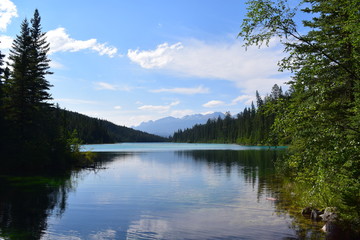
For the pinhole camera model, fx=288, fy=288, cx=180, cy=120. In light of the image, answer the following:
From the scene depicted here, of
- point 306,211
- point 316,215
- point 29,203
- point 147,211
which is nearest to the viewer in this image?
point 316,215

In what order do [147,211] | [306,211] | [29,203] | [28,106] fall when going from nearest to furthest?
[306,211] → [147,211] → [29,203] → [28,106]

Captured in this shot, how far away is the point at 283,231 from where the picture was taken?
1375 cm

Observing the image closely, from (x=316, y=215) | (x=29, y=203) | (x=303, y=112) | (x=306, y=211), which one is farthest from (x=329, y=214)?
(x=29, y=203)

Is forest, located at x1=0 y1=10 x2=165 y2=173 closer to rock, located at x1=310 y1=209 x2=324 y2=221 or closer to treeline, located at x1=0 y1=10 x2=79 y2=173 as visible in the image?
treeline, located at x1=0 y1=10 x2=79 y2=173

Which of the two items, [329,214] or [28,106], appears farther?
[28,106]

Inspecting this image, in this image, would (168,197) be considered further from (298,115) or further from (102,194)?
(298,115)

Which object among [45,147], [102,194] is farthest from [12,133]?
[102,194]

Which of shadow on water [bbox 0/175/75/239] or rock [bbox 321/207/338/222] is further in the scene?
shadow on water [bbox 0/175/75/239]

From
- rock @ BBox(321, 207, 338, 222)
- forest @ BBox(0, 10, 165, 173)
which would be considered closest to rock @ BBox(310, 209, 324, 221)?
rock @ BBox(321, 207, 338, 222)

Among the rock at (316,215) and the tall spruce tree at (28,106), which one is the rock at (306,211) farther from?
the tall spruce tree at (28,106)

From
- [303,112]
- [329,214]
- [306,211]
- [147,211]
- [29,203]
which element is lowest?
[29,203]

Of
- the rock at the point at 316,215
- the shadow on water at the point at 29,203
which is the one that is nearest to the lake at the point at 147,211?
the shadow on water at the point at 29,203

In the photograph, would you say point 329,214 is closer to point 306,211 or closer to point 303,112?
point 306,211

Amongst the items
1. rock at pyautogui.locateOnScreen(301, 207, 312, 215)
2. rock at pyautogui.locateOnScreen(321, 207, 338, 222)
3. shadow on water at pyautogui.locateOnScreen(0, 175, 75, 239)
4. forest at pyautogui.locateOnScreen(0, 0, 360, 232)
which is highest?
forest at pyautogui.locateOnScreen(0, 0, 360, 232)
